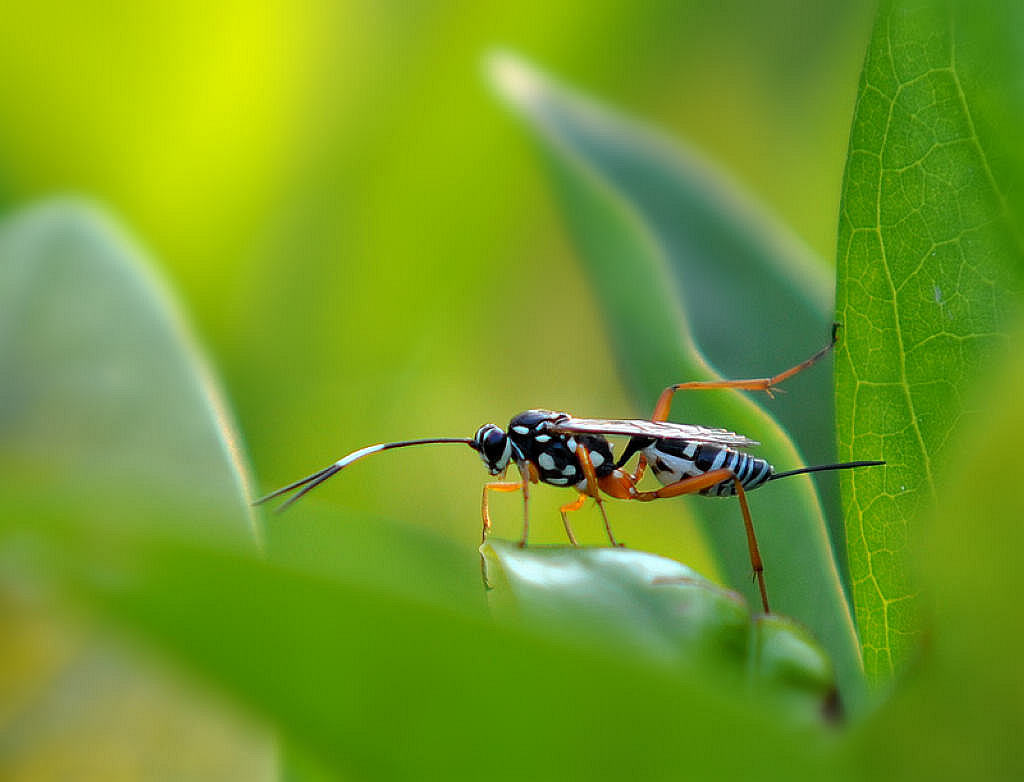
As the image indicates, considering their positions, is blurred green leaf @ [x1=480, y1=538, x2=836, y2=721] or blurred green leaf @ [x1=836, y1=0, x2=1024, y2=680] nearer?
blurred green leaf @ [x1=480, y1=538, x2=836, y2=721]

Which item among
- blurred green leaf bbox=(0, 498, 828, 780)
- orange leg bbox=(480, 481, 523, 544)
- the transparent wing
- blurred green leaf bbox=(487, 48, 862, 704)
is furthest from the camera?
orange leg bbox=(480, 481, 523, 544)

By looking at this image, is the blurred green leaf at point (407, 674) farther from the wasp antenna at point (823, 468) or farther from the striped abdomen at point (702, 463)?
the striped abdomen at point (702, 463)

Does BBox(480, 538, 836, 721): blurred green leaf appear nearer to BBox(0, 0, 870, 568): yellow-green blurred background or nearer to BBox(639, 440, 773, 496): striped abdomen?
BBox(639, 440, 773, 496): striped abdomen

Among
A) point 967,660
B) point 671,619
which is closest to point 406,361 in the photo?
point 671,619

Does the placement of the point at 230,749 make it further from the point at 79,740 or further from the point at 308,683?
the point at 308,683

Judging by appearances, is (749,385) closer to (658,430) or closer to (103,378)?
(658,430)

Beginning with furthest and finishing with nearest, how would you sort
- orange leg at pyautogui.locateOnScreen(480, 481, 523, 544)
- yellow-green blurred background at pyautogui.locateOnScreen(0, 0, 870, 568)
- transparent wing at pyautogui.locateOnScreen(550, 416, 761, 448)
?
1. yellow-green blurred background at pyautogui.locateOnScreen(0, 0, 870, 568)
2. orange leg at pyautogui.locateOnScreen(480, 481, 523, 544)
3. transparent wing at pyautogui.locateOnScreen(550, 416, 761, 448)

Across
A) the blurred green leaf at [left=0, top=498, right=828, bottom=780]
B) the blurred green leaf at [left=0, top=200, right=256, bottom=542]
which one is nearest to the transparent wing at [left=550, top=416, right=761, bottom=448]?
the blurred green leaf at [left=0, top=200, right=256, bottom=542]

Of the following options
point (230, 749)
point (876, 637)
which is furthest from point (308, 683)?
point (876, 637)
